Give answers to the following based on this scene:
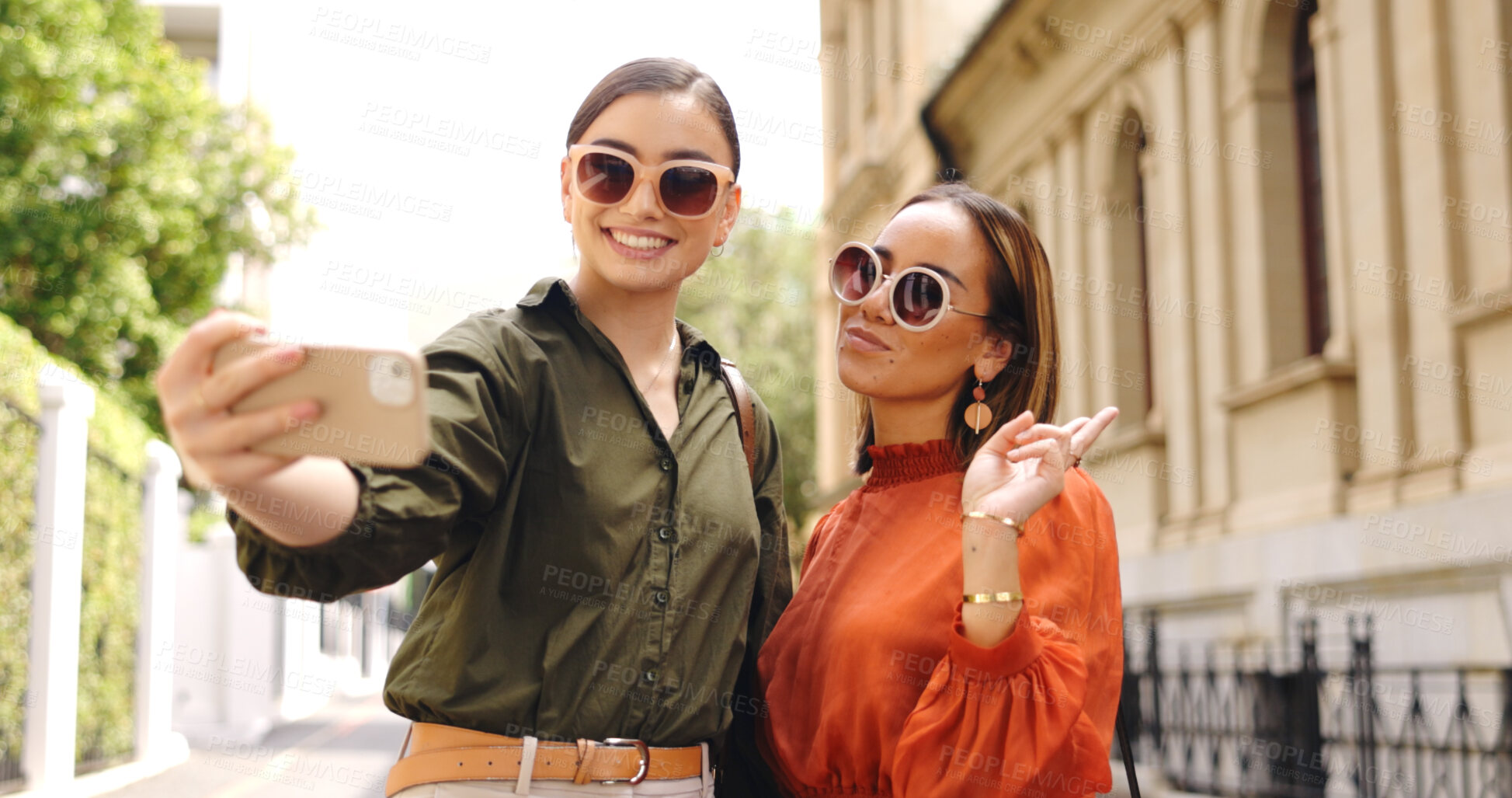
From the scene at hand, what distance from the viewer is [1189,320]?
13234 mm

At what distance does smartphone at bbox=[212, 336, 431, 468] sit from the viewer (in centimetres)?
154

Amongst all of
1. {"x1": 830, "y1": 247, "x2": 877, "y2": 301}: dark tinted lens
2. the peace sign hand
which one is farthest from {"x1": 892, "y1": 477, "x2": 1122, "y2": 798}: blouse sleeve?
{"x1": 830, "y1": 247, "x2": 877, "y2": 301}: dark tinted lens

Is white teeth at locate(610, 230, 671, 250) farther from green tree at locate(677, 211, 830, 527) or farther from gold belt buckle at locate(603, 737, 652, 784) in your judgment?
green tree at locate(677, 211, 830, 527)

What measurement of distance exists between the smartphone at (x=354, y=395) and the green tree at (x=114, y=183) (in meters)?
20.7

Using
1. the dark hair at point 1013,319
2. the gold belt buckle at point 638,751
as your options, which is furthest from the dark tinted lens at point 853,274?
the gold belt buckle at point 638,751

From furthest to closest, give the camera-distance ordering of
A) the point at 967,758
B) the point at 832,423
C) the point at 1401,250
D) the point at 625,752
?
the point at 832,423 < the point at 1401,250 < the point at 967,758 < the point at 625,752

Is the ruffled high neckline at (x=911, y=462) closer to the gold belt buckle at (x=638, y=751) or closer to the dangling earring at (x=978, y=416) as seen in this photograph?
the dangling earring at (x=978, y=416)

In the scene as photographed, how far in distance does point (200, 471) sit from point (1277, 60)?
1207cm

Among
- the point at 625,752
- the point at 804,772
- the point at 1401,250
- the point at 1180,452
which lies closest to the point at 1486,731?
the point at 1401,250

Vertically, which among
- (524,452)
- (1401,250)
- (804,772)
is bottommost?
(804,772)

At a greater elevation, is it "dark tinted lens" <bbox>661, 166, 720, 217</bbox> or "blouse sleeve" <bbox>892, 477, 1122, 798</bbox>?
"dark tinted lens" <bbox>661, 166, 720, 217</bbox>

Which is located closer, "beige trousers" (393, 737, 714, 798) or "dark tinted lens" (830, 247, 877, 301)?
"beige trousers" (393, 737, 714, 798)

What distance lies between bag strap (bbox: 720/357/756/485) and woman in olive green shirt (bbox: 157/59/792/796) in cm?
7

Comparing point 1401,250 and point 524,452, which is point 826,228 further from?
point 524,452
